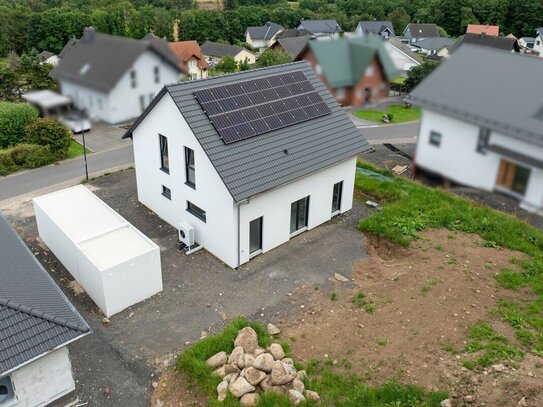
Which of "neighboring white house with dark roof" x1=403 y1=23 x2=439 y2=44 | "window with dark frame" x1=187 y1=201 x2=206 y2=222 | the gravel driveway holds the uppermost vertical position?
"neighboring white house with dark roof" x1=403 y1=23 x2=439 y2=44

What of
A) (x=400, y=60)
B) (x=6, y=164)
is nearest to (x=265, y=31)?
(x=400, y=60)

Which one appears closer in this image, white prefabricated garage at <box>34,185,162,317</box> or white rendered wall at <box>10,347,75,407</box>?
white rendered wall at <box>10,347,75,407</box>

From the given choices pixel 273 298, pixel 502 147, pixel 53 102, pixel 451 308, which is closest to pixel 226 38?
pixel 53 102

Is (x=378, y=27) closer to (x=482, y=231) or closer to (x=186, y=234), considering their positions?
(x=186, y=234)

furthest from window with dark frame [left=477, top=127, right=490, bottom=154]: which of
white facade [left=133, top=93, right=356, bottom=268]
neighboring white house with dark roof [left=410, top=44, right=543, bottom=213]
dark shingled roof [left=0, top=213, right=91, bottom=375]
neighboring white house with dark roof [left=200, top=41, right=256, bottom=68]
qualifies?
white facade [left=133, top=93, right=356, bottom=268]

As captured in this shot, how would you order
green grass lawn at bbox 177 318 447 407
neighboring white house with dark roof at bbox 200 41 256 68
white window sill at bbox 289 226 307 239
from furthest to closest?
white window sill at bbox 289 226 307 239 < green grass lawn at bbox 177 318 447 407 < neighboring white house with dark roof at bbox 200 41 256 68

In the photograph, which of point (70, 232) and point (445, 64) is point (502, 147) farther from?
point (70, 232)

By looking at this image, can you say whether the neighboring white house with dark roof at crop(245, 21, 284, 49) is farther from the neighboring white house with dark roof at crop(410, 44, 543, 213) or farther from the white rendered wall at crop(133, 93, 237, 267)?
the white rendered wall at crop(133, 93, 237, 267)

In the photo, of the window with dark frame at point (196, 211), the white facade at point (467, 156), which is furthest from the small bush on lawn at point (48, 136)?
the white facade at point (467, 156)
